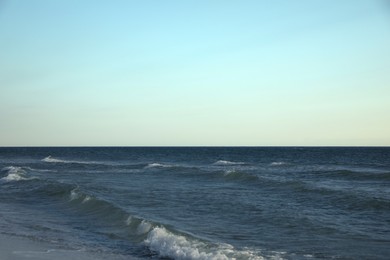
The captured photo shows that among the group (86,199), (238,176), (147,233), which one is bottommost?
(147,233)

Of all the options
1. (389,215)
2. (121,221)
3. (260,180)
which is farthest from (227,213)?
(260,180)

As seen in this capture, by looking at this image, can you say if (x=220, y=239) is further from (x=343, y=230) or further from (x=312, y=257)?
(x=343, y=230)

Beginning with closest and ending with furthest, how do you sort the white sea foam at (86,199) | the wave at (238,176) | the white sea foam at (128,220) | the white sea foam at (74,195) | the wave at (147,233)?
the wave at (147,233), the white sea foam at (128,220), the white sea foam at (86,199), the white sea foam at (74,195), the wave at (238,176)

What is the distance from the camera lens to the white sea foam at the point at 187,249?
32.1ft

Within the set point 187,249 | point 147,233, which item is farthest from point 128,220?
point 187,249

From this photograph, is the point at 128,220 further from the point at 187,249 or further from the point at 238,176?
the point at 238,176

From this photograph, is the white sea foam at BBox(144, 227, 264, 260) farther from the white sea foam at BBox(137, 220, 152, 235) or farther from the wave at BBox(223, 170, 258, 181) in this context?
the wave at BBox(223, 170, 258, 181)

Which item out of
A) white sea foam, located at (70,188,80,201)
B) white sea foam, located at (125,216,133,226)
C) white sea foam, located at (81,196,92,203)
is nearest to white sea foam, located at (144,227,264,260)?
white sea foam, located at (125,216,133,226)

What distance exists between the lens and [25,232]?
41.5 ft

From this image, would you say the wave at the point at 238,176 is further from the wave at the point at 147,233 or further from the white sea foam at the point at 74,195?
the wave at the point at 147,233

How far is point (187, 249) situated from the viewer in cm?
1024

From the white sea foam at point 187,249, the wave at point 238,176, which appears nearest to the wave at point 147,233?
the white sea foam at point 187,249

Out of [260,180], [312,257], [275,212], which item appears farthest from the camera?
[260,180]

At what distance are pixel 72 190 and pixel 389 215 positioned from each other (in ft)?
47.7
